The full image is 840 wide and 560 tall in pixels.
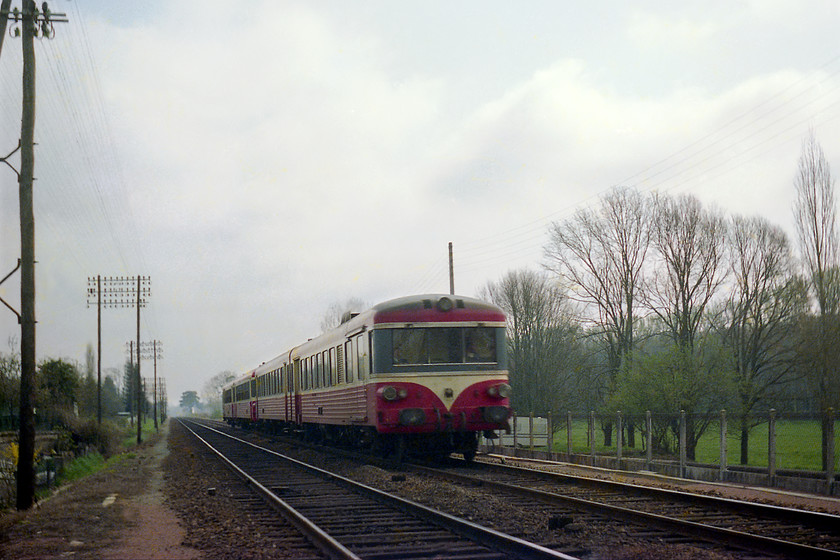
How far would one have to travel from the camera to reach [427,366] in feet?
51.1

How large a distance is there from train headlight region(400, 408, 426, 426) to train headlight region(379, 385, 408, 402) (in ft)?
0.82

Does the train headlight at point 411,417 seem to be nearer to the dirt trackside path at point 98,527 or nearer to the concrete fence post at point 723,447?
the dirt trackside path at point 98,527

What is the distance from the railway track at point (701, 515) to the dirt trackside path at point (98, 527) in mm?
4057

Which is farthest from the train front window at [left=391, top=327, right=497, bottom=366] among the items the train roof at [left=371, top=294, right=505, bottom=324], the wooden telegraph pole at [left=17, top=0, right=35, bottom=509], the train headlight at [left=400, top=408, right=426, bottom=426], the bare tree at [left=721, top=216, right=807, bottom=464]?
the bare tree at [left=721, top=216, right=807, bottom=464]

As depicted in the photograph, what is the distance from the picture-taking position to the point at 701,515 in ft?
29.3

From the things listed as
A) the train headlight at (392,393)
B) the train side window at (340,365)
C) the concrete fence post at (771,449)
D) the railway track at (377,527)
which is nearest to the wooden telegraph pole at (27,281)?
the railway track at (377,527)

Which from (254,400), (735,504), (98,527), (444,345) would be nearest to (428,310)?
(444,345)

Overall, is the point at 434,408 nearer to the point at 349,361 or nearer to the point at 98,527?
the point at 349,361

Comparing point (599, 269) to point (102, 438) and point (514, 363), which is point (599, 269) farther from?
point (102, 438)

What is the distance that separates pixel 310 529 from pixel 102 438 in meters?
26.3

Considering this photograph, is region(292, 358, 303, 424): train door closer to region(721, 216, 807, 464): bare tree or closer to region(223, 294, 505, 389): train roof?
region(223, 294, 505, 389): train roof

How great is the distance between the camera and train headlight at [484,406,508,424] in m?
15.6

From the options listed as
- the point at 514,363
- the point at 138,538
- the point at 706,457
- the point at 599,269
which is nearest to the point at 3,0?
the point at 138,538

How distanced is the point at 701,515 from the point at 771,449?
3680 millimetres
